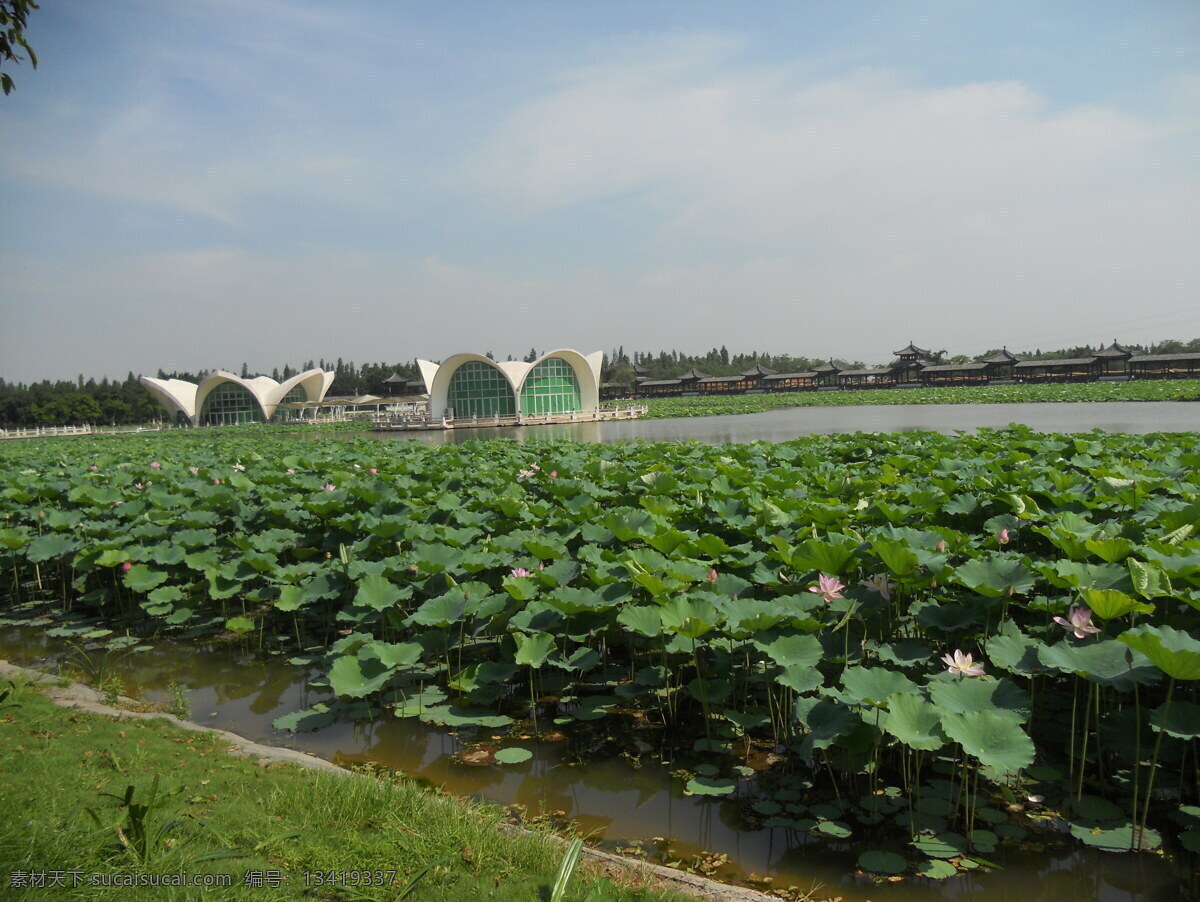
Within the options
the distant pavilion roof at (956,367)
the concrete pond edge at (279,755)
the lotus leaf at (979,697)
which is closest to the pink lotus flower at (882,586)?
the lotus leaf at (979,697)

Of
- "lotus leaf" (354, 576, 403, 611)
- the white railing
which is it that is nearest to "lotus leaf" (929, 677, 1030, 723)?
"lotus leaf" (354, 576, 403, 611)

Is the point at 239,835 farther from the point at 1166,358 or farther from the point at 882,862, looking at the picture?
the point at 1166,358

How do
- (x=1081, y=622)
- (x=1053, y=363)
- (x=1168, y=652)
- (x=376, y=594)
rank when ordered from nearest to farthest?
(x=1168, y=652) < (x=1081, y=622) < (x=376, y=594) < (x=1053, y=363)

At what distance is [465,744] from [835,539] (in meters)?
2.02

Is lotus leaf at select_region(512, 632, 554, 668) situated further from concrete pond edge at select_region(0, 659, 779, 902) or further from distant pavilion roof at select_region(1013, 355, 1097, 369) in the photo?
distant pavilion roof at select_region(1013, 355, 1097, 369)

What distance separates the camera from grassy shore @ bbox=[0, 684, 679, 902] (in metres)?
1.91

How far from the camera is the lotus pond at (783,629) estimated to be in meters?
2.53

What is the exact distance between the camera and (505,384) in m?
36.2

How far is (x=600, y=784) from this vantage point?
3088mm

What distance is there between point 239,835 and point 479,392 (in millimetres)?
35007

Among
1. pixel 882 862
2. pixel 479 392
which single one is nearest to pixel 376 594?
pixel 882 862

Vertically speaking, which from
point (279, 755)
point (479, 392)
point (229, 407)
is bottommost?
point (279, 755)

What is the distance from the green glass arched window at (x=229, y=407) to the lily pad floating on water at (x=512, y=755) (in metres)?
47.4

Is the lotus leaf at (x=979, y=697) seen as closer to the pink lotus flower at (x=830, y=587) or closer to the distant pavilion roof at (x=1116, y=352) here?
the pink lotus flower at (x=830, y=587)
